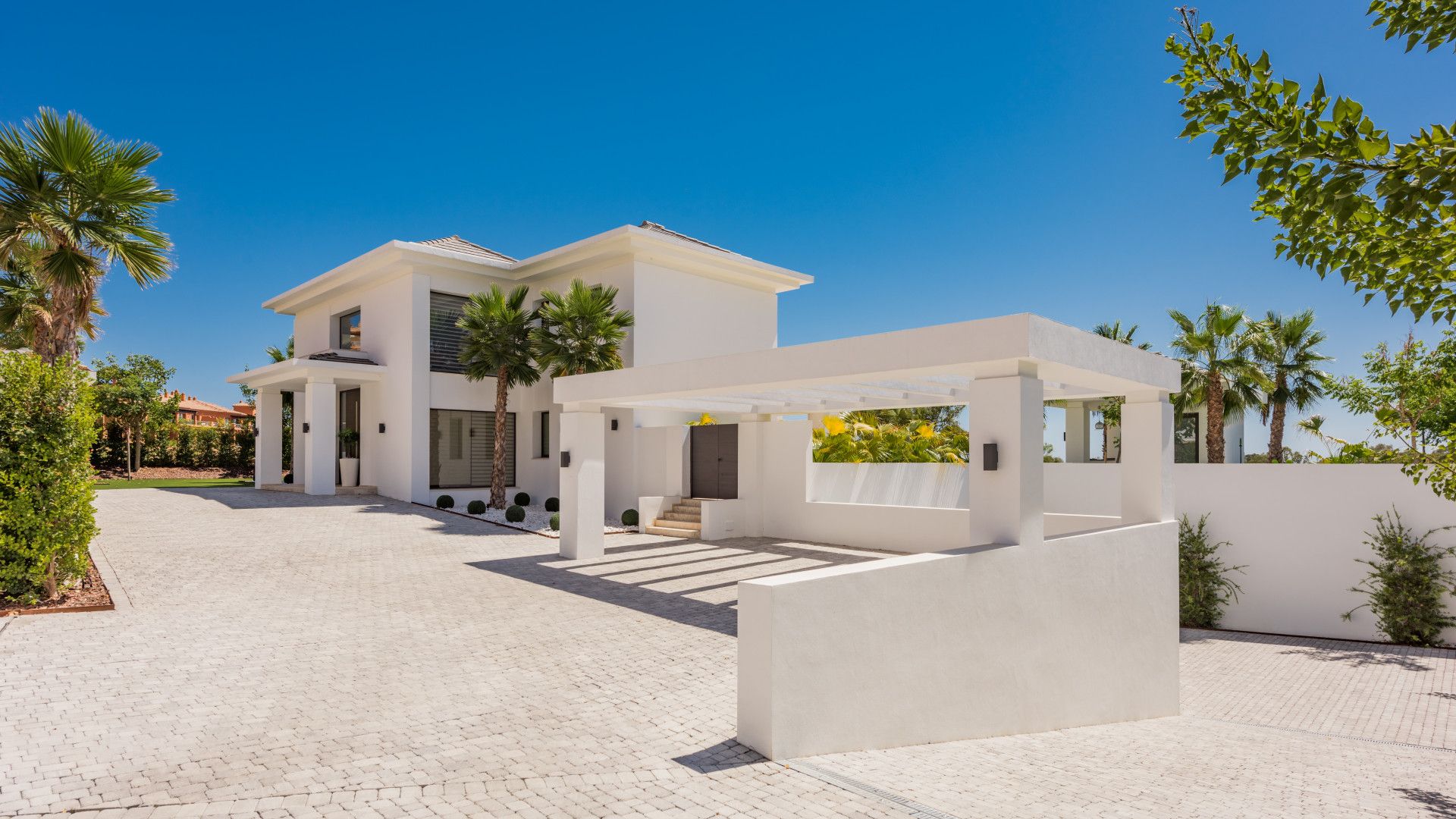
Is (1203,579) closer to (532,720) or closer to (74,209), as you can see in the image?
(532,720)

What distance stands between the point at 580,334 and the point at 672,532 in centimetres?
500

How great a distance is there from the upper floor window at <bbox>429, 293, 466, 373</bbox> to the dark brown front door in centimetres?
756

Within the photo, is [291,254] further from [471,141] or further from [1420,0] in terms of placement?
[1420,0]

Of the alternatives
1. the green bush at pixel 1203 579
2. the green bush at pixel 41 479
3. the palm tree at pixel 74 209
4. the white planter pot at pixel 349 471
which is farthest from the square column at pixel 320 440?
the green bush at pixel 1203 579

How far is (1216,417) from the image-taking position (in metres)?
23.5

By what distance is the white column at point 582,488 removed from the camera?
13164 mm

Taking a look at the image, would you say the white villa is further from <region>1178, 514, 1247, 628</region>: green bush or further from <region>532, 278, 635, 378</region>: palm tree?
<region>532, 278, 635, 378</region>: palm tree

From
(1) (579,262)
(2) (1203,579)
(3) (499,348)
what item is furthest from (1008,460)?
(1) (579,262)

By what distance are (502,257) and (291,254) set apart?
1266 cm

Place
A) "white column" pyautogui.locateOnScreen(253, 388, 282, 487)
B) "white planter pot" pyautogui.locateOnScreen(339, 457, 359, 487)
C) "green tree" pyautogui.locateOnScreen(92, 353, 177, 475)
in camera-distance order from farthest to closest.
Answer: "green tree" pyautogui.locateOnScreen(92, 353, 177, 475) < "white column" pyautogui.locateOnScreen(253, 388, 282, 487) < "white planter pot" pyautogui.locateOnScreen(339, 457, 359, 487)

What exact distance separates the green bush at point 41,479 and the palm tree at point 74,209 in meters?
4.10

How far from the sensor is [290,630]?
820 cm

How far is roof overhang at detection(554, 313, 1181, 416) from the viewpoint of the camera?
7.38 m

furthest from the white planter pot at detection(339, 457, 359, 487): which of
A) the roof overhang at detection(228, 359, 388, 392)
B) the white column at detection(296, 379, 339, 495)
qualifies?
the roof overhang at detection(228, 359, 388, 392)
